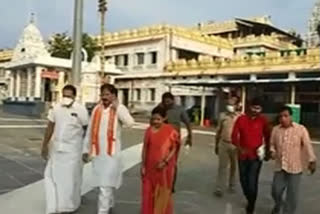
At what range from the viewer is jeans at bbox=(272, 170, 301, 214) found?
6.54 metres

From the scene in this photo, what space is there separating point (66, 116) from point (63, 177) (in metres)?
0.74

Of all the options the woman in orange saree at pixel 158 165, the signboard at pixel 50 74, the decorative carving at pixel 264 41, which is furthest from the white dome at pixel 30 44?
the woman in orange saree at pixel 158 165

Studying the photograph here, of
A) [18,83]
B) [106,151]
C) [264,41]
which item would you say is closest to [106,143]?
[106,151]

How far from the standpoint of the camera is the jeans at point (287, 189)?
6539 mm

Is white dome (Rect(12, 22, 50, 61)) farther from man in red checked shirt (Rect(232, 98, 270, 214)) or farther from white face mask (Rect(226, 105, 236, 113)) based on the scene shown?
man in red checked shirt (Rect(232, 98, 270, 214))

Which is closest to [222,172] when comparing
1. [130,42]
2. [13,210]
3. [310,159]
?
[310,159]

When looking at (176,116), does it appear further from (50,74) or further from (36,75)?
(36,75)

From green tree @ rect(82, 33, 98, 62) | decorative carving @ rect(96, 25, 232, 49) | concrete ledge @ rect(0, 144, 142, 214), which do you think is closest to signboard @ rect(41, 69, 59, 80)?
decorative carving @ rect(96, 25, 232, 49)

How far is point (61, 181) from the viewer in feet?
21.3

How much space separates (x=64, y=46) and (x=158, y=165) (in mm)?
47137

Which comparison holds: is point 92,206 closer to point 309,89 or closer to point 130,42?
point 309,89

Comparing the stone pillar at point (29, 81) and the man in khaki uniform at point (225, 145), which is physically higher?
the stone pillar at point (29, 81)

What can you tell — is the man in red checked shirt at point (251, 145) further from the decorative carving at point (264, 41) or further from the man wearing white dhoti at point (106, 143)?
the decorative carving at point (264, 41)

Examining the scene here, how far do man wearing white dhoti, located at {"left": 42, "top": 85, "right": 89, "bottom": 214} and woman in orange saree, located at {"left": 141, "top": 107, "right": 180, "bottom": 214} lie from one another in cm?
112
